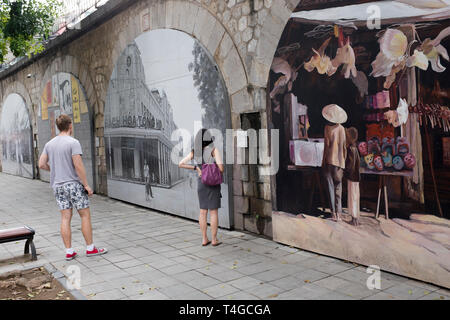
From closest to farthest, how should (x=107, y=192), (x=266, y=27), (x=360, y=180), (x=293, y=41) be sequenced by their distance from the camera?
(x=360, y=180) < (x=293, y=41) < (x=266, y=27) < (x=107, y=192)

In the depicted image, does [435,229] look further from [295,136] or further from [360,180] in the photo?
[295,136]

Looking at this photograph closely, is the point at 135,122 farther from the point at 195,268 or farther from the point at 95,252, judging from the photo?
the point at 195,268

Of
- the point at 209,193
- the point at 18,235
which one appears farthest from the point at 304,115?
the point at 18,235

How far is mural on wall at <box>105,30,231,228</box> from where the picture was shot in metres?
6.94

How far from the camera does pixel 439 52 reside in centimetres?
384

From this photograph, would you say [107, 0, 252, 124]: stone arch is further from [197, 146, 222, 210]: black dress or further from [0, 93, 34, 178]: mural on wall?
[0, 93, 34, 178]: mural on wall

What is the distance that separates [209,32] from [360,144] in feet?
10.8

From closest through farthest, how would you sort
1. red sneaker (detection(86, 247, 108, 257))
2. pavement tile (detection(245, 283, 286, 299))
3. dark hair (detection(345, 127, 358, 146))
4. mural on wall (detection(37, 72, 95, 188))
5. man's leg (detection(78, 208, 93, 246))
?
pavement tile (detection(245, 283, 286, 299)) → dark hair (detection(345, 127, 358, 146)) → man's leg (detection(78, 208, 93, 246)) → red sneaker (detection(86, 247, 108, 257)) → mural on wall (detection(37, 72, 95, 188))

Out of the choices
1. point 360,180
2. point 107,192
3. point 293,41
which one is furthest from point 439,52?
point 107,192

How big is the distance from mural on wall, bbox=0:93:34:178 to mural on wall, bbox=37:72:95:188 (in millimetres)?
1771

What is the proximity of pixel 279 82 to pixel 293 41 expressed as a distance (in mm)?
548

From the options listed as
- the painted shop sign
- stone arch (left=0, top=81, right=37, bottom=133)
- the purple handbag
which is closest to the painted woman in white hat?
the purple handbag
